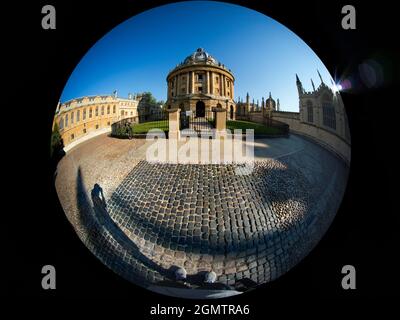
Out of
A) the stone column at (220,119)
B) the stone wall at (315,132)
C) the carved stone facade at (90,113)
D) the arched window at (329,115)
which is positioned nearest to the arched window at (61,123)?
the carved stone facade at (90,113)

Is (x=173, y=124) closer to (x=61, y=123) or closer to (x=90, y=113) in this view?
(x=90, y=113)

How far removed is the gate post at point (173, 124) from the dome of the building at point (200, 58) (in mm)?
414

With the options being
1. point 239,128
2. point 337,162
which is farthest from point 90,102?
point 337,162

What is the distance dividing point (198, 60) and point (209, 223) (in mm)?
1352

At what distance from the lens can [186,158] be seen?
174cm

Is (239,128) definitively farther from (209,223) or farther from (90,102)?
(90,102)

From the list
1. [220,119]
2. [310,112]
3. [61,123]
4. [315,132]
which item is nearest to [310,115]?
[310,112]

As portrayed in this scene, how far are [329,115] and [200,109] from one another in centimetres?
114

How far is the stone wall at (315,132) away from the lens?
1.85 metres

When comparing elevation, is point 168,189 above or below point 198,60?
below

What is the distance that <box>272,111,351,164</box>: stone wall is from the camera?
185cm

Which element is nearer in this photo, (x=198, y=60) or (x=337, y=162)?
(x=198, y=60)

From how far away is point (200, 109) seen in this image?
1.80 meters

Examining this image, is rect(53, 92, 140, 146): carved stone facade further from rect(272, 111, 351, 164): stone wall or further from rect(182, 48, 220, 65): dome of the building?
rect(272, 111, 351, 164): stone wall
